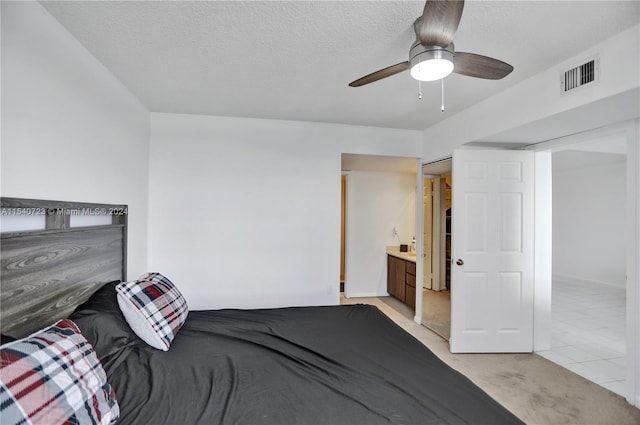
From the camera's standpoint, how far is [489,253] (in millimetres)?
2986

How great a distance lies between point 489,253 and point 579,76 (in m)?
1.69

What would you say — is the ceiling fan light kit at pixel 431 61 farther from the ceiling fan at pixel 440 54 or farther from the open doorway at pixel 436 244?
the open doorway at pixel 436 244

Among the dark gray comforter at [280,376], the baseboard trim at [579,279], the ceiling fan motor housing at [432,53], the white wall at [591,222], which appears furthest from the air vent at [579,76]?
the baseboard trim at [579,279]

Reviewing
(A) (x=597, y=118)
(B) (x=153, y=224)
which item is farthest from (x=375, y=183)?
(B) (x=153, y=224)

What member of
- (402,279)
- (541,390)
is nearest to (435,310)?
(402,279)

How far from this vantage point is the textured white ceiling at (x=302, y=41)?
1562 millimetres

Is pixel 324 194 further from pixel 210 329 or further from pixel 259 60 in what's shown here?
pixel 210 329

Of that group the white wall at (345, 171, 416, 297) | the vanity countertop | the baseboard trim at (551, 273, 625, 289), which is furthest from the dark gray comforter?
the baseboard trim at (551, 273, 625, 289)

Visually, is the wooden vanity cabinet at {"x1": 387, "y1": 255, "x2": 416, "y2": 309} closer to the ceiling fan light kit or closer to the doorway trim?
the doorway trim

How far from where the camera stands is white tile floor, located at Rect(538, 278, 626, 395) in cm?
262

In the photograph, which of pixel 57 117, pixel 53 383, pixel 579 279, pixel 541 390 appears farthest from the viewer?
pixel 579 279

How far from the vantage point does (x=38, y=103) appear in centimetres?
153

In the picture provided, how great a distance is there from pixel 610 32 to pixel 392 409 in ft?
7.96

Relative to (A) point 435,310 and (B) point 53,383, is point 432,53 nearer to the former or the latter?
(B) point 53,383
